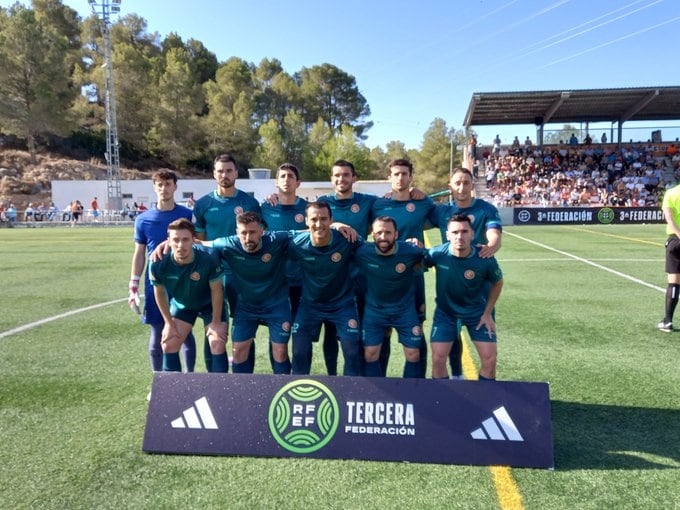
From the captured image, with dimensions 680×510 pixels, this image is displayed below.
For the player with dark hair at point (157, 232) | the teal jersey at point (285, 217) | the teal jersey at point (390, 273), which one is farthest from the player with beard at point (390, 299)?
the player with dark hair at point (157, 232)

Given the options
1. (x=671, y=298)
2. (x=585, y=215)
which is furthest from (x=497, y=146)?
(x=671, y=298)

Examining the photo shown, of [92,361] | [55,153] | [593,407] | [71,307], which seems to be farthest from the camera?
[55,153]

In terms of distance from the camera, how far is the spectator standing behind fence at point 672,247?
5953 millimetres

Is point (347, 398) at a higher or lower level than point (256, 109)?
lower

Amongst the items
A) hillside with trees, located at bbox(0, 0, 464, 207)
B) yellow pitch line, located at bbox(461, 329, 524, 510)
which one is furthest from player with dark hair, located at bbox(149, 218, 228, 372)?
hillside with trees, located at bbox(0, 0, 464, 207)

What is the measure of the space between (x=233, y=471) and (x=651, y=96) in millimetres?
33804

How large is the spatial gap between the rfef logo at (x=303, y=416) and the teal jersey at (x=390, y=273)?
1014 mm

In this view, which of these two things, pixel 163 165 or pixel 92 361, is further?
pixel 163 165

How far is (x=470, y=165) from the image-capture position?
36375 mm

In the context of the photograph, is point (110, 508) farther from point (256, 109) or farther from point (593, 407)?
point (256, 109)

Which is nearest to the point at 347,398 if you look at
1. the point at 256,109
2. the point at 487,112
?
the point at 487,112

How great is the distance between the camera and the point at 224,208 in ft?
15.1

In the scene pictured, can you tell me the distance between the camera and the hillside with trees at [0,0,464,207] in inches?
1734

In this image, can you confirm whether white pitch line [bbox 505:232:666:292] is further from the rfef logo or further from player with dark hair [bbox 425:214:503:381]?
the rfef logo
